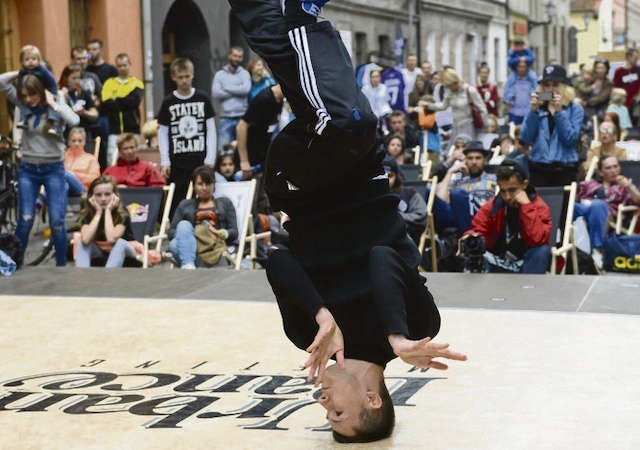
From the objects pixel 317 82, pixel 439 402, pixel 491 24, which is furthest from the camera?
pixel 491 24

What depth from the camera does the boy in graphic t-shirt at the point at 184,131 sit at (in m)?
12.8

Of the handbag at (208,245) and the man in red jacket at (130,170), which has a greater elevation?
the man in red jacket at (130,170)

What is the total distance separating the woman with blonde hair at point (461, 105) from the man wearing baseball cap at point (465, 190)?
5921 mm

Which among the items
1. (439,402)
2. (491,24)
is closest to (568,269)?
(439,402)

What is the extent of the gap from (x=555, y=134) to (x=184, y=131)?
3420 mm

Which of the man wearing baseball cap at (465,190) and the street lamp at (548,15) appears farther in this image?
the street lamp at (548,15)

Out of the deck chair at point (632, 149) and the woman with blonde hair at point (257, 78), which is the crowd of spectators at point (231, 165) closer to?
the woman with blonde hair at point (257, 78)

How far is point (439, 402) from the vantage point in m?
5.72

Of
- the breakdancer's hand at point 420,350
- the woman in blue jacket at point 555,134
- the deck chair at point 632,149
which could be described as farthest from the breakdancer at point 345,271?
the deck chair at point 632,149

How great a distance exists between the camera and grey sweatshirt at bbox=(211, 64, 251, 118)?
55.2 ft

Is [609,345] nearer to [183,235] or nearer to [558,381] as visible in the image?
[558,381]

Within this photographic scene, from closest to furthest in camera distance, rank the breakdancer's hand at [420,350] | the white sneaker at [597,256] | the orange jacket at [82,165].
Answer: the breakdancer's hand at [420,350] → the white sneaker at [597,256] → the orange jacket at [82,165]

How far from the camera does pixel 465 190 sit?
1205 cm

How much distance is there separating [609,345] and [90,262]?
5.60 m
